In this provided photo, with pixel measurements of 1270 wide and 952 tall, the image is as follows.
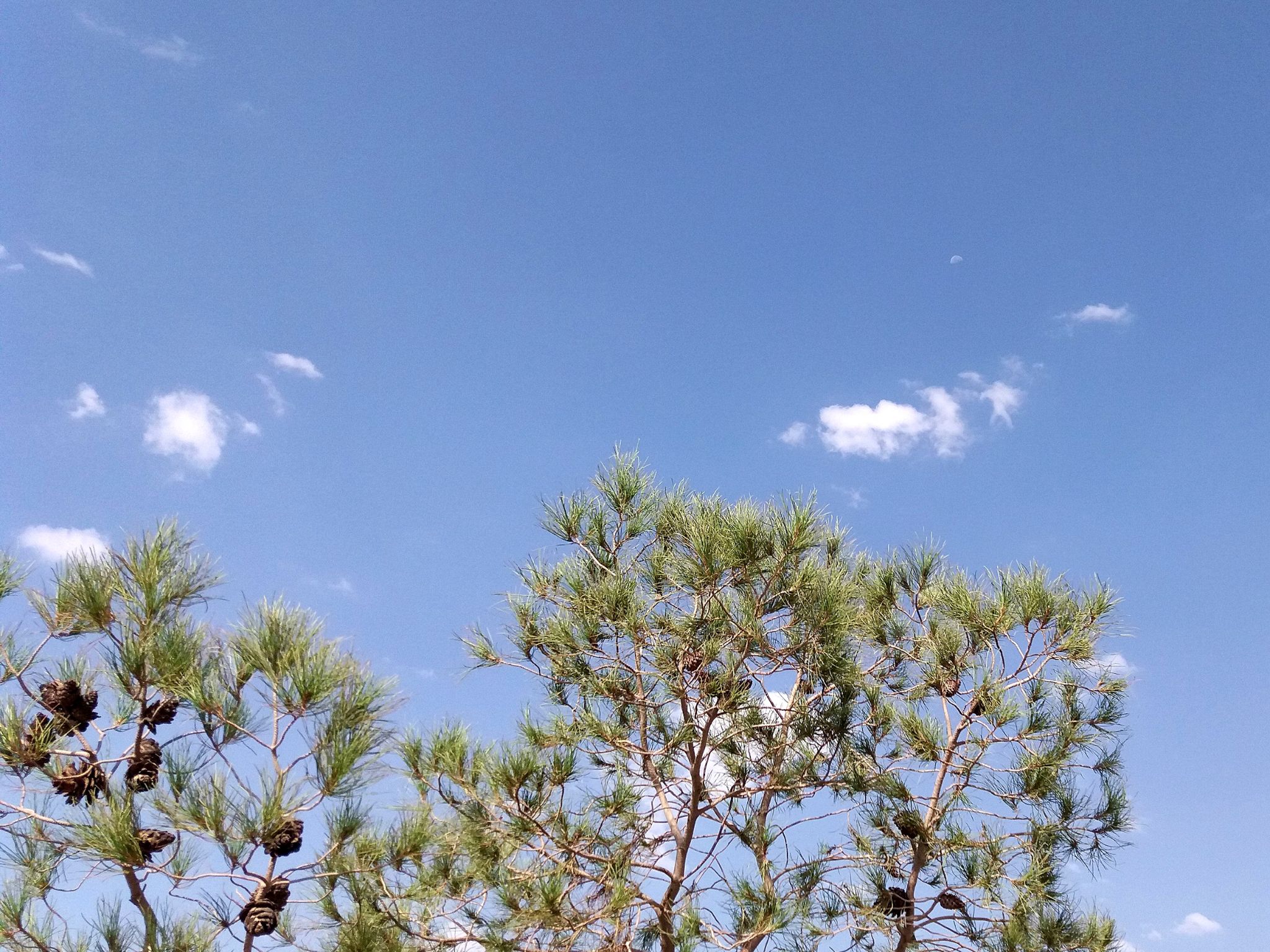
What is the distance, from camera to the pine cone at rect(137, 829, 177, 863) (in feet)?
6.15

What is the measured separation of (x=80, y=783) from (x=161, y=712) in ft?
0.66

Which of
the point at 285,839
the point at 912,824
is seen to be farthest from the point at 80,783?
the point at 912,824

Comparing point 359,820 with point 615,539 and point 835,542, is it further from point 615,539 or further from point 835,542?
→ point 835,542

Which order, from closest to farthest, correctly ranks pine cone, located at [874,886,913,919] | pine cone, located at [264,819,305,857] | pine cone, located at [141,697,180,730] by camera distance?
1. pine cone, located at [264,819,305,857]
2. pine cone, located at [141,697,180,730]
3. pine cone, located at [874,886,913,919]

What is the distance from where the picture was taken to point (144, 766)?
76.0 inches

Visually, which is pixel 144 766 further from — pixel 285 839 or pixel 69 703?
pixel 285 839

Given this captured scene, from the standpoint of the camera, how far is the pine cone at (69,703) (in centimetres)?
196

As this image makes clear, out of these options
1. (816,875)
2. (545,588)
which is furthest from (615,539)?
(816,875)

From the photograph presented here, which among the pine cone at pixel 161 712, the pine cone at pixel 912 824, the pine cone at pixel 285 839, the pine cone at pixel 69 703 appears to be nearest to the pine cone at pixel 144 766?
the pine cone at pixel 161 712

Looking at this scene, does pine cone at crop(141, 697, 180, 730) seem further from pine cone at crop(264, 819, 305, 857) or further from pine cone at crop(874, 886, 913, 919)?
pine cone at crop(874, 886, 913, 919)

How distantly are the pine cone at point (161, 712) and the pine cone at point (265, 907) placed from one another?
0.40 m

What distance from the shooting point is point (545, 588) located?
3133mm

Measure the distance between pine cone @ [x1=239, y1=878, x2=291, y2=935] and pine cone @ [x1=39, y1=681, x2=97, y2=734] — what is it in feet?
1.70

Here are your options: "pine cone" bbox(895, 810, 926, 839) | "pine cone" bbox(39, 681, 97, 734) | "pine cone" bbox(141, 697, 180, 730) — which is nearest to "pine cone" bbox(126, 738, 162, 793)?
"pine cone" bbox(141, 697, 180, 730)
